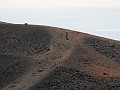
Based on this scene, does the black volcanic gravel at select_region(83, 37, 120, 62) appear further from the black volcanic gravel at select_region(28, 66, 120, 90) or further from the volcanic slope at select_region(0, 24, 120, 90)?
the black volcanic gravel at select_region(28, 66, 120, 90)

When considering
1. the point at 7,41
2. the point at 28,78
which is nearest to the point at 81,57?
the point at 28,78

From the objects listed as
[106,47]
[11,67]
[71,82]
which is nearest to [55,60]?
[71,82]

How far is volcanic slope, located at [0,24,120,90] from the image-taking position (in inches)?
1326

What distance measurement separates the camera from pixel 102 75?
35.3 meters

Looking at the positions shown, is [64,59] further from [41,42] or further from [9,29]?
[9,29]

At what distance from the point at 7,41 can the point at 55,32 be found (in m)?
6.94

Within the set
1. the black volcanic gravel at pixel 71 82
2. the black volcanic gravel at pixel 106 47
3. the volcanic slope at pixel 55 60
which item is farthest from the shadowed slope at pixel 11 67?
the black volcanic gravel at pixel 106 47

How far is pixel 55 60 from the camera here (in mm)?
37438

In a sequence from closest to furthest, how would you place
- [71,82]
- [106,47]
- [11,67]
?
[71,82]
[11,67]
[106,47]

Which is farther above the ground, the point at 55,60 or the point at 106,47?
the point at 106,47

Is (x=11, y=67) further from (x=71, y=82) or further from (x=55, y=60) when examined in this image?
(x=71, y=82)

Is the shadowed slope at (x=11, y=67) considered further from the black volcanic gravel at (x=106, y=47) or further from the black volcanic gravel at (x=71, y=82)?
the black volcanic gravel at (x=106, y=47)

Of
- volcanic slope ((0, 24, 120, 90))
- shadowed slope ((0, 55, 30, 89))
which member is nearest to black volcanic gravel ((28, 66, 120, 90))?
volcanic slope ((0, 24, 120, 90))

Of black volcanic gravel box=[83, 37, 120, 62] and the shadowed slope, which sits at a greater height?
black volcanic gravel box=[83, 37, 120, 62]
